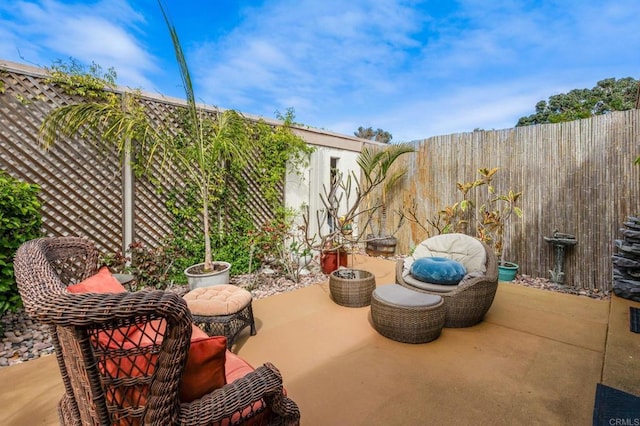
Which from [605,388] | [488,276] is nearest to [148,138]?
[488,276]

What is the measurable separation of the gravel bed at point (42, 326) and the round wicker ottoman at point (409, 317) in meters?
→ 1.89

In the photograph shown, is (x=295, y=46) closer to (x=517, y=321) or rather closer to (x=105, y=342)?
(x=517, y=321)

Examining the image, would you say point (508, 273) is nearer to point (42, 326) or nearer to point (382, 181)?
point (382, 181)

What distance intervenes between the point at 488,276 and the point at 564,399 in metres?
1.23

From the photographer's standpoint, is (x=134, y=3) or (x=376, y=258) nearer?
(x=134, y=3)

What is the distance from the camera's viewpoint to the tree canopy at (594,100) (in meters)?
17.7

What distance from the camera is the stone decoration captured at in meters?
3.62

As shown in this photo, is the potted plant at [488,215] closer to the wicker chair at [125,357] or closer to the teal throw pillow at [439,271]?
the teal throw pillow at [439,271]

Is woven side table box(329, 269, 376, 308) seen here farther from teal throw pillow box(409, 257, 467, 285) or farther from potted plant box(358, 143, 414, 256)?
potted plant box(358, 143, 414, 256)

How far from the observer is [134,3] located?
393 centimetres

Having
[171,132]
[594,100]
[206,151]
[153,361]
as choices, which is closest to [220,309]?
[153,361]

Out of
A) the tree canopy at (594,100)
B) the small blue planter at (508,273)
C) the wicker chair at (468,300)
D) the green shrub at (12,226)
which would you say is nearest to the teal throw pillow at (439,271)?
the wicker chair at (468,300)

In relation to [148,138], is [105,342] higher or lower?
lower

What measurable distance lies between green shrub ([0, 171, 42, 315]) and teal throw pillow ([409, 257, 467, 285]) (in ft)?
12.8
